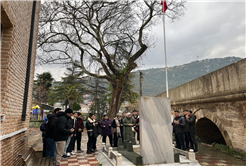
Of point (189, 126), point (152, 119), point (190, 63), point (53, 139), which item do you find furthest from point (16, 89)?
point (190, 63)

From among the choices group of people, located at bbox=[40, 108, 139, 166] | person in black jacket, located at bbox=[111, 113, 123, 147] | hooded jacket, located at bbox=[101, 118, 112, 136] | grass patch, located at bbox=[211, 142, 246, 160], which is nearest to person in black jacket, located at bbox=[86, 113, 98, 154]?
group of people, located at bbox=[40, 108, 139, 166]

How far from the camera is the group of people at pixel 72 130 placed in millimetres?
4973

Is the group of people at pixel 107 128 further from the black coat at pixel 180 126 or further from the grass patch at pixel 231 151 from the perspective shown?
Answer: the grass patch at pixel 231 151

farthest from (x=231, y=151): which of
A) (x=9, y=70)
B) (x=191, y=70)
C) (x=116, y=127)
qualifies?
(x=191, y=70)

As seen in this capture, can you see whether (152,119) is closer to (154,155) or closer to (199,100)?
(154,155)

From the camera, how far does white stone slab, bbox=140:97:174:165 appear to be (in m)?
4.79

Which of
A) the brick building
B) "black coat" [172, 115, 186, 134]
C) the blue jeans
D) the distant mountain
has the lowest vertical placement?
the blue jeans

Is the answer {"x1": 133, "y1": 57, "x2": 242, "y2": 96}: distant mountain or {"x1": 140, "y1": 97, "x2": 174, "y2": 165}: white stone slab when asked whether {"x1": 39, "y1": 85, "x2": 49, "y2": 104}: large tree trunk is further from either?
{"x1": 133, "y1": 57, "x2": 242, "y2": 96}: distant mountain

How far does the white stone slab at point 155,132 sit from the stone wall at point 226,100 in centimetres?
337

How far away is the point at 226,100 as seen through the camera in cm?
719

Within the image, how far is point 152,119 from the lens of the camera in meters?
5.02

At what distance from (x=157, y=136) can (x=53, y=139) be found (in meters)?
3.30

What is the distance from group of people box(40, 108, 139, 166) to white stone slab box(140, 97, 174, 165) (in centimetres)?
228

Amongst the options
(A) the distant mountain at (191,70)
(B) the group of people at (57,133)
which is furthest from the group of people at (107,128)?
(A) the distant mountain at (191,70)
